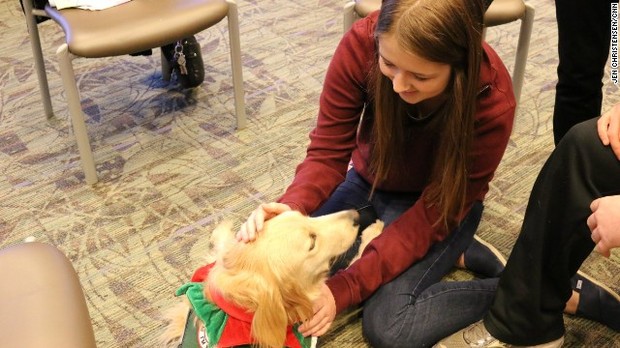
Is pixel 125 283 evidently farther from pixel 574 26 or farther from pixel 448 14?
pixel 574 26

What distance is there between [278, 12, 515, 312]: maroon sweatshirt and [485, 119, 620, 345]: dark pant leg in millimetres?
164

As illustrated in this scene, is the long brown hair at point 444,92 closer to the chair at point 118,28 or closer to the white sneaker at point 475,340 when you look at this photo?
the white sneaker at point 475,340

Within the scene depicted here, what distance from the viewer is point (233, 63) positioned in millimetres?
2363

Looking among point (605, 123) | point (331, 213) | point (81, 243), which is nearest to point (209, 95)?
point (81, 243)

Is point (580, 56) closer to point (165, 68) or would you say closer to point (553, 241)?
point (553, 241)

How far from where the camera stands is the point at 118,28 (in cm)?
203

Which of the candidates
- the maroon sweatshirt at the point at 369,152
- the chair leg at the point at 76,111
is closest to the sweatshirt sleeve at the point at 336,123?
the maroon sweatshirt at the point at 369,152

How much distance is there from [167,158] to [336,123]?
3.17 ft

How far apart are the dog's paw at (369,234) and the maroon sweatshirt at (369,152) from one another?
84 mm

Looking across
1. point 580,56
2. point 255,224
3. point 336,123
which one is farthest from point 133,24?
point 580,56

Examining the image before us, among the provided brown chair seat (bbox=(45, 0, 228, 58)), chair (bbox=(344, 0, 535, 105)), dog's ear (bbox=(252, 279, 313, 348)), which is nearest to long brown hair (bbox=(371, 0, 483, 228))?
dog's ear (bbox=(252, 279, 313, 348))

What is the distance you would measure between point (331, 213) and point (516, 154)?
948 millimetres

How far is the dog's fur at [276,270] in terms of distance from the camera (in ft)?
4.05

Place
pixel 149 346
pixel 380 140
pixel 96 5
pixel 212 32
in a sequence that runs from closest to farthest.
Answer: pixel 380 140 → pixel 149 346 → pixel 96 5 → pixel 212 32
